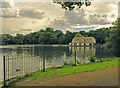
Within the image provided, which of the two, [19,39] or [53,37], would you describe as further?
[19,39]

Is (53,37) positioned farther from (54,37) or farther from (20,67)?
(20,67)

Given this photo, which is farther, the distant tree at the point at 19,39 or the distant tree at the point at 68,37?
the distant tree at the point at 19,39

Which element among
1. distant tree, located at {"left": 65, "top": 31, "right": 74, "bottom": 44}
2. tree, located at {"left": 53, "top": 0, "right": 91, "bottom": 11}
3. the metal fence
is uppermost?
distant tree, located at {"left": 65, "top": 31, "right": 74, "bottom": 44}

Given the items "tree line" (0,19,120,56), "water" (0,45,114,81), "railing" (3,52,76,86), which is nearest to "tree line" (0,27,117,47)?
"tree line" (0,19,120,56)

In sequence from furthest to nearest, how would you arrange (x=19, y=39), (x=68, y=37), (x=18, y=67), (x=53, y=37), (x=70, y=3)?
1. (x=19, y=39)
2. (x=53, y=37)
3. (x=68, y=37)
4. (x=18, y=67)
5. (x=70, y=3)

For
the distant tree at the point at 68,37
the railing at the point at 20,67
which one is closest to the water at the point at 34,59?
the railing at the point at 20,67

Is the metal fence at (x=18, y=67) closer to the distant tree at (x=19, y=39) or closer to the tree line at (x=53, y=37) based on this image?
the tree line at (x=53, y=37)

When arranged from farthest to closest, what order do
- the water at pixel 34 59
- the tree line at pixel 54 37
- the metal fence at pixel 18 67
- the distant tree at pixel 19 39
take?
the distant tree at pixel 19 39, the tree line at pixel 54 37, the water at pixel 34 59, the metal fence at pixel 18 67

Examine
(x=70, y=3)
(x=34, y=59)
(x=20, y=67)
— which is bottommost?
(x=20, y=67)

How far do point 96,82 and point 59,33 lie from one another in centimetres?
10275

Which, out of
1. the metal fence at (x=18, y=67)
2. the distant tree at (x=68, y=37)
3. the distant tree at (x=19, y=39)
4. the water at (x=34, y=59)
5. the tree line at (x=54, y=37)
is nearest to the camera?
the metal fence at (x=18, y=67)

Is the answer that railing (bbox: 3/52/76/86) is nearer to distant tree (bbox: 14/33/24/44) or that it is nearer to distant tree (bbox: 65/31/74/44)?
distant tree (bbox: 65/31/74/44)

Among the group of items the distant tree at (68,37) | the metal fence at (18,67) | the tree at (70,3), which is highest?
the distant tree at (68,37)

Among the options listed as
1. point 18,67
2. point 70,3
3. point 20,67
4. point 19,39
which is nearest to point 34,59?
point 20,67
